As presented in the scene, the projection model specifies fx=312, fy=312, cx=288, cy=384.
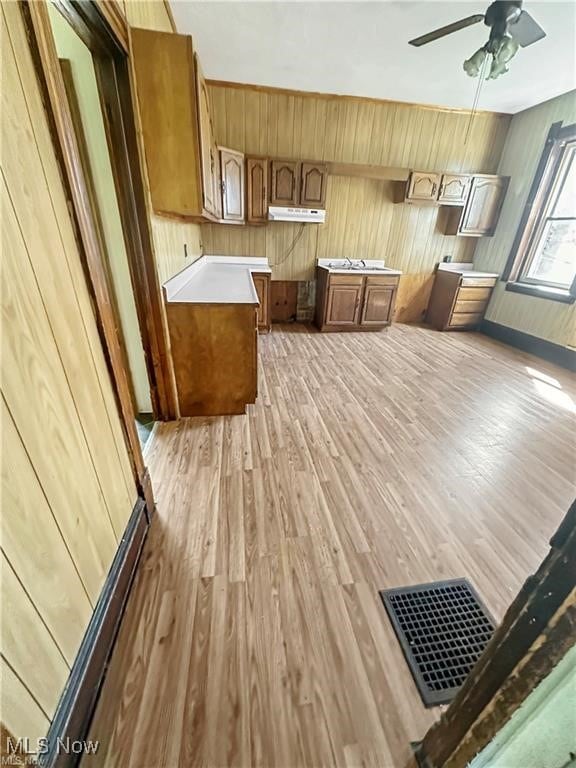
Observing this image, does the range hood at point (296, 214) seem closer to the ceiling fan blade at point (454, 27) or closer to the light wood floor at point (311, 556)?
the ceiling fan blade at point (454, 27)

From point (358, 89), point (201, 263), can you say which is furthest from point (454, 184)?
point (201, 263)

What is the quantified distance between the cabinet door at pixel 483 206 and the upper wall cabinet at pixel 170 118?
4.07m

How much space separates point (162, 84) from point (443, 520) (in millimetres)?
2816


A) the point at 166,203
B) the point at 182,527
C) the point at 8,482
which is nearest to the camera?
the point at 8,482

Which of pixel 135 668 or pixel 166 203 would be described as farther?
pixel 166 203

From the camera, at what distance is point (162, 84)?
1741 millimetres

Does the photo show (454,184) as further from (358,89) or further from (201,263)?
(201,263)

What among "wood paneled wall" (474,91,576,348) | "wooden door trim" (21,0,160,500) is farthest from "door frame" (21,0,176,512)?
"wood paneled wall" (474,91,576,348)

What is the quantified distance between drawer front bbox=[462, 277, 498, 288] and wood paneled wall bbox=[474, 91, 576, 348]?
122mm

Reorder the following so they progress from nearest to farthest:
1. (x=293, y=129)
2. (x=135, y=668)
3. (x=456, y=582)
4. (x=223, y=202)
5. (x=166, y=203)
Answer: (x=135, y=668)
(x=456, y=582)
(x=166, y=203)
(x=223, y=202)
(x=293, y=129)

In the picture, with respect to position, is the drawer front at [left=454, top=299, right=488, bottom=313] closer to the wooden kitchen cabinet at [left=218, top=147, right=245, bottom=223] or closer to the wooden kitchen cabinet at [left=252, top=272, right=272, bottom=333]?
the wooden kitchen cabinet at [left=252, top=272, right=272, bottom=333]

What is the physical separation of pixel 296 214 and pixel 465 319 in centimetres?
296

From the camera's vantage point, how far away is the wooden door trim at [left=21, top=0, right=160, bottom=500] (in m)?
0.79

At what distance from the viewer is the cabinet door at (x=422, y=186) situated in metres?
4.18
